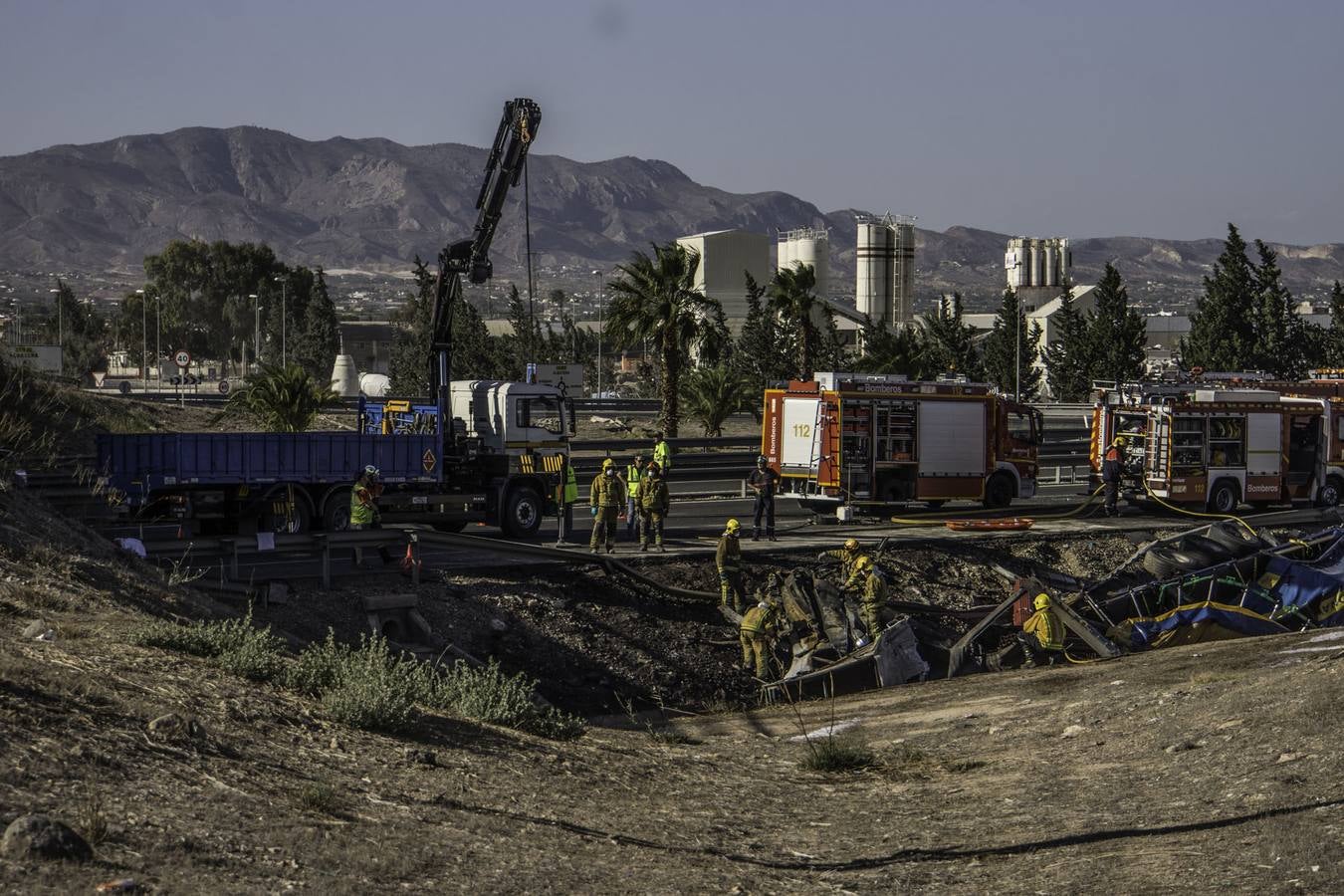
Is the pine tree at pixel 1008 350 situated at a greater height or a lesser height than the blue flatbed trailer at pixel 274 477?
greater

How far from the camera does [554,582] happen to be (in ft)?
71.9

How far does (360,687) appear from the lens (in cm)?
1169

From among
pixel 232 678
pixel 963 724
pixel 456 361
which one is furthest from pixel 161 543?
pixel 456 361

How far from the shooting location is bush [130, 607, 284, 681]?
40.4 ft

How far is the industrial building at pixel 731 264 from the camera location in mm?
115875

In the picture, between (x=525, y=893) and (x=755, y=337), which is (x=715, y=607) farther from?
(x=755, y=337)

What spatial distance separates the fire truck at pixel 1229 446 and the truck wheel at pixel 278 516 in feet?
58.4

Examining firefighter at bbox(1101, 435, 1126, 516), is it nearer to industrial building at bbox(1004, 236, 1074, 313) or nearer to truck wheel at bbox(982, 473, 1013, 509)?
truck wheel at bbox(982, 473, 1013, 509)

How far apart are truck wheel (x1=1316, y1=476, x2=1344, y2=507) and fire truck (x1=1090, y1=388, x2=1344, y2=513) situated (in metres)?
0.02

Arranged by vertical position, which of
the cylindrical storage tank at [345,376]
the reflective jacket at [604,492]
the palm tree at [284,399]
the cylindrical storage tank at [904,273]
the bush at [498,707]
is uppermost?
the cylindrical storage tank at [904,273]

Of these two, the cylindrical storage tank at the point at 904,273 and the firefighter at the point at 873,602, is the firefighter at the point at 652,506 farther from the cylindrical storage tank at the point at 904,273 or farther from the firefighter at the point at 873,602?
the cylindrical storage tank at the point at 904,273

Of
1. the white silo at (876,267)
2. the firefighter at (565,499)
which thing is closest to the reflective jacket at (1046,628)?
the firefighter at (565,499)

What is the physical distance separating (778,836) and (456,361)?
5353cm

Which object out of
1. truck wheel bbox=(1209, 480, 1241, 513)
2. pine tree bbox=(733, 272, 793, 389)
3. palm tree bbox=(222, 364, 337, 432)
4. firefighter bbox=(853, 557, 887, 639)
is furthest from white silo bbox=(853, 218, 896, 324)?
firefighter bbox=(853, 557, 887, 639)
